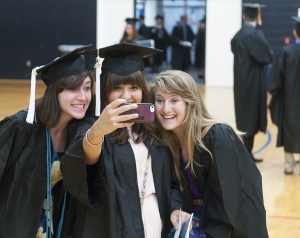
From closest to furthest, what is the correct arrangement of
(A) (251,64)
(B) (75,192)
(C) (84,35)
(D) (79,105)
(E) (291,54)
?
(B) (75,192), (D) (79,105), (E) (291,54), (A) (251,64), (C) (84,35)

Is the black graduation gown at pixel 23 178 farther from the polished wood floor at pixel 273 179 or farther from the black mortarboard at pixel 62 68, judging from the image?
the polished wood floor at pixel 273 179

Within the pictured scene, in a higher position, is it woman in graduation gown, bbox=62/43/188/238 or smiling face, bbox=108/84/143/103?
smiling face, bbox=108/84/143/103

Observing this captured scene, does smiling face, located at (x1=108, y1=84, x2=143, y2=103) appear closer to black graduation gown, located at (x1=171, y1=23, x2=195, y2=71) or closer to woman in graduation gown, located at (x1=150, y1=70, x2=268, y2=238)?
woman in graduation gown, located at (x1=150, y1=70, x2=268, y2=238)

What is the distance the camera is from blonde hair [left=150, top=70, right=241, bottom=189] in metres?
3.06

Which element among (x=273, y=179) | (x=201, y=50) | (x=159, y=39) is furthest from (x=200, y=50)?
(x=273, y=179)

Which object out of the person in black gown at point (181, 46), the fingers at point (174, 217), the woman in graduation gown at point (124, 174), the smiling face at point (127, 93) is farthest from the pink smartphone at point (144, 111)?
the person in black gown at point (181, 46)

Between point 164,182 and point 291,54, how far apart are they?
4.32m

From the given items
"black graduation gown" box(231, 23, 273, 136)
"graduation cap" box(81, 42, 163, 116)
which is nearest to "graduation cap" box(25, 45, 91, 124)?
"graduation cap" box(81, 42, 163, 116)

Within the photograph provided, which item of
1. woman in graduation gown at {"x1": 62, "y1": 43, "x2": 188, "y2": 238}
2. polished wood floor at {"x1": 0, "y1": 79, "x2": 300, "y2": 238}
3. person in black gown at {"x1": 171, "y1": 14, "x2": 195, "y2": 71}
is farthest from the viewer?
person in black gown at {"x1": 171, "y1": 14, "x2": 195, "y2": 71}

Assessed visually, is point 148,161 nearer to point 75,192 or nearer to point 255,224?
point 75,192

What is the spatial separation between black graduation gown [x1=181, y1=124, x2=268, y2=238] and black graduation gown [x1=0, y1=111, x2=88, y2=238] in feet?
2.53

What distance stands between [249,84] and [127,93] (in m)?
4.68

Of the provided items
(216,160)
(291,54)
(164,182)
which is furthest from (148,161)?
(291,54)

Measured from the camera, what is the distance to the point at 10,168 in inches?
118
